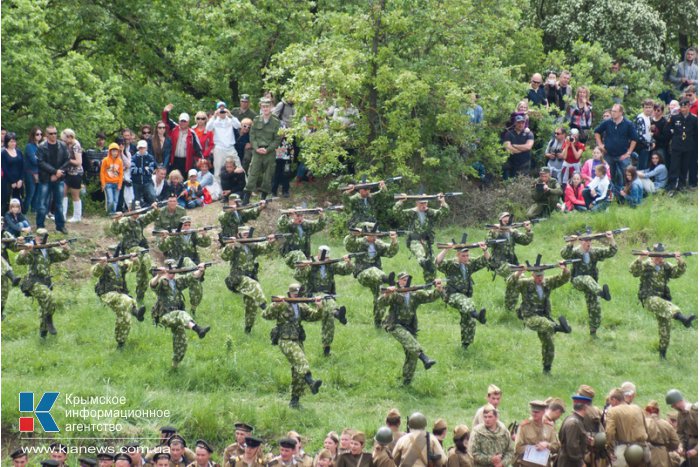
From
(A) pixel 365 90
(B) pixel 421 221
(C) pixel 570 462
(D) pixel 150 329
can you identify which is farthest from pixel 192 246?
(C) pixel 570 462

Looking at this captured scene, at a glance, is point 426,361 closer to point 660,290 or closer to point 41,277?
point 660,290

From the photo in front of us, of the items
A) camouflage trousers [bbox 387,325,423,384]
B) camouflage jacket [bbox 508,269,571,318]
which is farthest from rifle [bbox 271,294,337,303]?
camouflage jacket [bbox 508,269,571,318]

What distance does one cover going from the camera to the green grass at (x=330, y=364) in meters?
24.6

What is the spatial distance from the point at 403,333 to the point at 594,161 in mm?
9287

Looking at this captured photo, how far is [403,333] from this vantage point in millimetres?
25328

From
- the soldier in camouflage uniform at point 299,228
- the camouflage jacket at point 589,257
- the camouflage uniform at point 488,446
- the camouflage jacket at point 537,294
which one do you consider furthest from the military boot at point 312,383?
the camouflage jacket at point 589,257

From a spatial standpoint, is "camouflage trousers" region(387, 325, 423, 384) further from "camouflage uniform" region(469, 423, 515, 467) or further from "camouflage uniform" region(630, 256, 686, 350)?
"camouflage uniform" region(469, 423, 515, 467)

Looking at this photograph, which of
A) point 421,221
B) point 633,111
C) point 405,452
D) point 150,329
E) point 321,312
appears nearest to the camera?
point 405,452

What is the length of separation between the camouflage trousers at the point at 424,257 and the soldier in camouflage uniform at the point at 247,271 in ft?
8.79

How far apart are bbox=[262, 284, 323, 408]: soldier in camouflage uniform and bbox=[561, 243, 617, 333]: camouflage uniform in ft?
16.9

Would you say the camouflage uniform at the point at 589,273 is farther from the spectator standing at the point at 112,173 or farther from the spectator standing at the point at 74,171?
the spectator standing at the point at 74,171

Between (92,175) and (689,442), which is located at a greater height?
(92,175)

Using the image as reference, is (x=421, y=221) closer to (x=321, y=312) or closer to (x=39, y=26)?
(x=321, y=312)

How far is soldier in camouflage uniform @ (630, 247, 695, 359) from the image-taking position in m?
26.6
